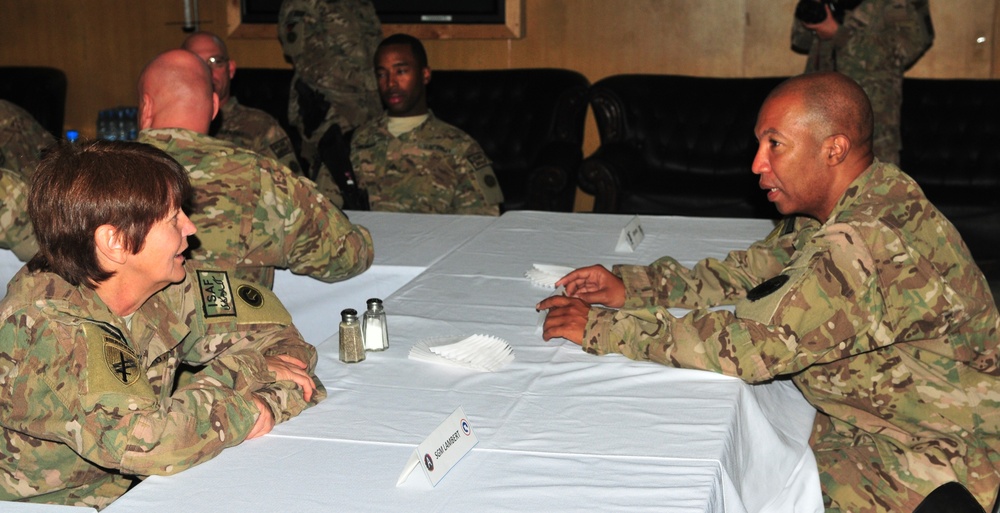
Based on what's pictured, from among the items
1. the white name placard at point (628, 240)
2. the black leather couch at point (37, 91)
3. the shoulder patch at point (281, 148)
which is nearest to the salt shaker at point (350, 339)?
the white name placard at point (628, 240)

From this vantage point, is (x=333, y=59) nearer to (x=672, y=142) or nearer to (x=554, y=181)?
(x=554, y=181)

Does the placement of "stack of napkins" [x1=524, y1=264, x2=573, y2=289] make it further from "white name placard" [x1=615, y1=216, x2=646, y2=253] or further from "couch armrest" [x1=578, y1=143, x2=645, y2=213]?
"couch armrest" [x1=578, y1=143, x2=645, y2=213]

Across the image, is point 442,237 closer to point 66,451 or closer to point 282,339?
point 282,339

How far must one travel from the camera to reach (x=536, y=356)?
202cm

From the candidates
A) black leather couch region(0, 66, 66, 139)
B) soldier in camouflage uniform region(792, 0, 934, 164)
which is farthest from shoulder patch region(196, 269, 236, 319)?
black leather couch region(0, 66, 66, 139)

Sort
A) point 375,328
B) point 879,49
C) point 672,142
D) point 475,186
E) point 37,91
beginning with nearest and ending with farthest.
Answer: point 375,328, point 475,186, point 879,49, point 672,142, point 37,91

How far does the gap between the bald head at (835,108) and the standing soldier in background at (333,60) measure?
11.4ft

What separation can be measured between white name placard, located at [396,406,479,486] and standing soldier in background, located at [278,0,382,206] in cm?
371

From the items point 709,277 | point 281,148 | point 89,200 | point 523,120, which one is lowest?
point 523,120

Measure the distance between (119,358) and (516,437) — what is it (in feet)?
2.02

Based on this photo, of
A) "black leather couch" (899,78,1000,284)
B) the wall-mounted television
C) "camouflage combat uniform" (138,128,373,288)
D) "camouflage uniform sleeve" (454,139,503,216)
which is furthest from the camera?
the wall-mounted television

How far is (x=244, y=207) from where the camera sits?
2311 millimetres

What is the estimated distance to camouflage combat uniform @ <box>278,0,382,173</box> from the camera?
5227 millimetres

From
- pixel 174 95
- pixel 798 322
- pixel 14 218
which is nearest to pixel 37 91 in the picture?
pixel 14 218
